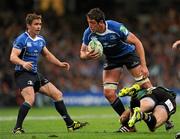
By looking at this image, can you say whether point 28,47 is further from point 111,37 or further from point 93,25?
point 111,37

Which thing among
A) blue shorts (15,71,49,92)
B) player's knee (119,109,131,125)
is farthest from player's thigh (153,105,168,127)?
blue shorts (15,71,49,92)

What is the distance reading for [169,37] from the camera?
3152 centimetres

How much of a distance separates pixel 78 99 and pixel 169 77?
392 centimetres

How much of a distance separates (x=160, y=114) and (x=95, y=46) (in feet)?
6.67

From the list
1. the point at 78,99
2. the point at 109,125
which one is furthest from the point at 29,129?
the point at 78,99

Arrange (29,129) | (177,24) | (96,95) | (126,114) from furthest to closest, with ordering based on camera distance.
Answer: (177,24) < (96,95) < (29,129) < (126,114)

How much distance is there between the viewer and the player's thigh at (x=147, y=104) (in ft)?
44.4

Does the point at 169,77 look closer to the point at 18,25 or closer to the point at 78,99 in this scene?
the point at 78,99

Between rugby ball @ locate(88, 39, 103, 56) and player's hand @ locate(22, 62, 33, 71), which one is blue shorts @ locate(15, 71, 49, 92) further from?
rugby ball @ locate(88, 39, 103, 56)

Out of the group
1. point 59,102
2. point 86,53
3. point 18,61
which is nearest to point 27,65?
point 18,61

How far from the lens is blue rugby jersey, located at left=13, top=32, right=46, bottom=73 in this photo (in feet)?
49.9

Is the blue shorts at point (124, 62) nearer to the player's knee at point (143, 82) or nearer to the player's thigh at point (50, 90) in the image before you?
the player's knee at point (143, 82)

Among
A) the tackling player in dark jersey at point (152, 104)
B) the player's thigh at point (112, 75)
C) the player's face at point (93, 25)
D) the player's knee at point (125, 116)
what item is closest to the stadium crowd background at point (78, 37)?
the player's thigh at point (112, 75)

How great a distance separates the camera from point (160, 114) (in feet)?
44.7
